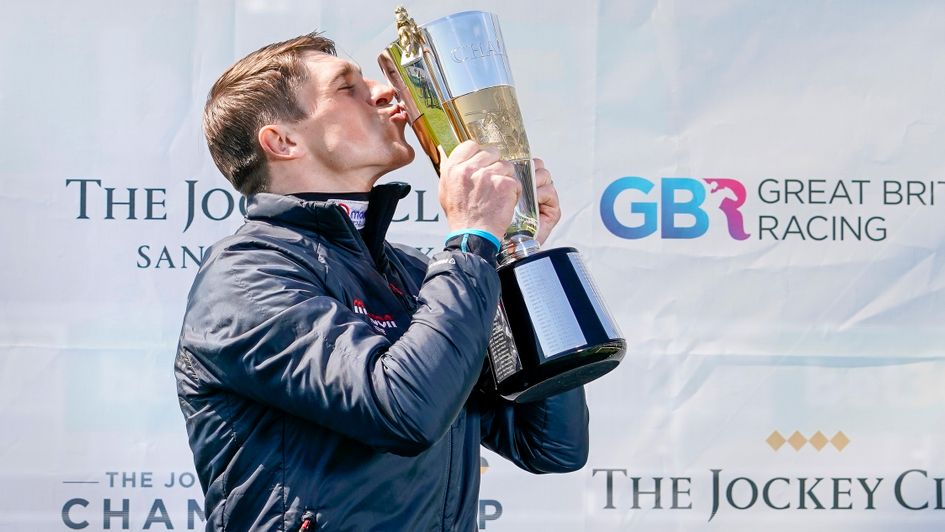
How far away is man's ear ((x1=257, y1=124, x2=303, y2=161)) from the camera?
1481 millimetres

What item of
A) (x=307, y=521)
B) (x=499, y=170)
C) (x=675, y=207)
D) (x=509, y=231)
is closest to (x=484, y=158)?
(x=499, y=170)

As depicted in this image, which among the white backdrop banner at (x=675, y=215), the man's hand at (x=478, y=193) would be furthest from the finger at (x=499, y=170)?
the white backdrop banner at (x=675, y=215)

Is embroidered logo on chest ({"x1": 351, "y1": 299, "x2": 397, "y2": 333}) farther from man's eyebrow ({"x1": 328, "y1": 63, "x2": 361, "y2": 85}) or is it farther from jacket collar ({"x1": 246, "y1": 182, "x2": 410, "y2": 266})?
man's eyebrow ({"x1": 328, "y1": 63, "x2": 361, "y2": 85})

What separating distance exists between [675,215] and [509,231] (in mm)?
919

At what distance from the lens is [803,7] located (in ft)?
7.60

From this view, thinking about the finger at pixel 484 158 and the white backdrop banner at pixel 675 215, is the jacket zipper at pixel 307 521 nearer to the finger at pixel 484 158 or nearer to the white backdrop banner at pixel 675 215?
the finger at pixel 484 158

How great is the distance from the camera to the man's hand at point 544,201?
5.08 ft

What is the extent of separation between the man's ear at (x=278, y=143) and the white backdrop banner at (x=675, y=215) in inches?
32.0

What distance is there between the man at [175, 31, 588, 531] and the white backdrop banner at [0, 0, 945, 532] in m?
0.73

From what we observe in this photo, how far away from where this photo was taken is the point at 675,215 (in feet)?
7.54

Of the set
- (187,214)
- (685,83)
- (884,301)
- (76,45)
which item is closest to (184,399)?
(187,214)

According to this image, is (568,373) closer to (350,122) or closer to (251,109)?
(350,122)

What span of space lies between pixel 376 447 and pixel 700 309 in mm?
1229

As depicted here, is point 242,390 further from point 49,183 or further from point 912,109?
point 912,109
